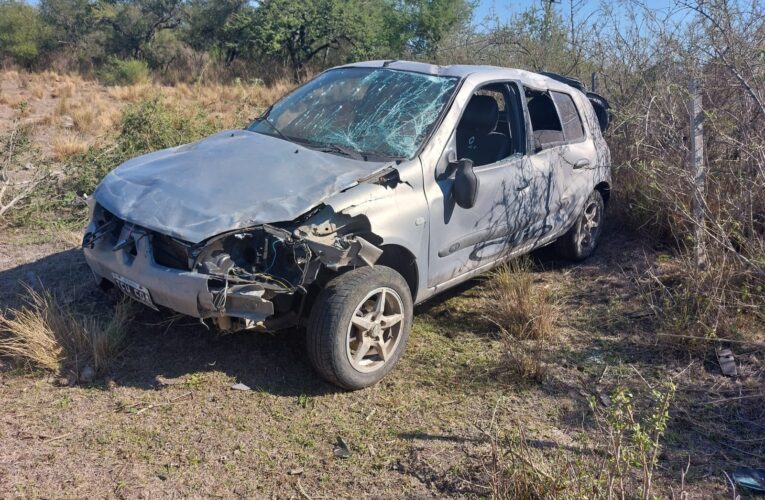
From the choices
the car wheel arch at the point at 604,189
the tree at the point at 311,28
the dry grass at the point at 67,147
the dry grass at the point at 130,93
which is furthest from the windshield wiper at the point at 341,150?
the tree at the point at 311,28

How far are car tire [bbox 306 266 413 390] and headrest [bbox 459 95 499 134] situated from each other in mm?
2064

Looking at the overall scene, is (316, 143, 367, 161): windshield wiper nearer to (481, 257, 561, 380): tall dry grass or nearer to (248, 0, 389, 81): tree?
(481, 257, 561, 380): tall dry grass

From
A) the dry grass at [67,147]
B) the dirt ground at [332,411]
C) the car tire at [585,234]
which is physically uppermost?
the dry grass at [67,147]

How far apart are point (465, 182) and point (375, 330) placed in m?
1.10

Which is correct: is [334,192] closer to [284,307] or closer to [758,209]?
[284,307]

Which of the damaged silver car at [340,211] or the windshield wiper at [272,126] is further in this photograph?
the windshield wiper at [272,126]

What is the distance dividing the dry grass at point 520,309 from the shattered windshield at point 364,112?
1.38 metres

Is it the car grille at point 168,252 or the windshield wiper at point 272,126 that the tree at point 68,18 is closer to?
the windshield wiper at point 272,126

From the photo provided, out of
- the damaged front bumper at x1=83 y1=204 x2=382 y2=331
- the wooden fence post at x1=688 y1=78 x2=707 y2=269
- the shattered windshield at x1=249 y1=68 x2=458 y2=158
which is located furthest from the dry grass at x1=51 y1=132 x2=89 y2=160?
the wooden fence post at x1=688 y1=78 x2=707 y2=269

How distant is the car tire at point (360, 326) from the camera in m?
3.65

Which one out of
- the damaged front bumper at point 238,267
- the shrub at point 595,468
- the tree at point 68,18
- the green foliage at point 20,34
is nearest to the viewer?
the shrub at point 595,468

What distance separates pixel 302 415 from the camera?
368cm

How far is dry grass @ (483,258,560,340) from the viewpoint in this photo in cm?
468

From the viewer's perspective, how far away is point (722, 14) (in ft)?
16.7
